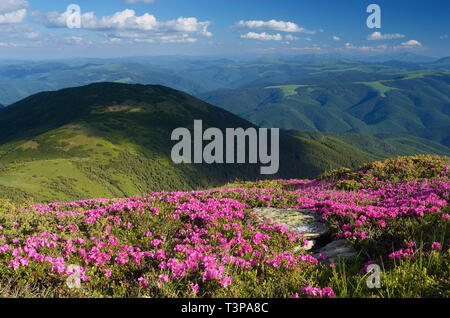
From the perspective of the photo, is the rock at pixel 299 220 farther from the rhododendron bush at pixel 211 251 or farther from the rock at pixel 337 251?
the rock at pixel 337 251

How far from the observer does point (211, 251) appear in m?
7.28

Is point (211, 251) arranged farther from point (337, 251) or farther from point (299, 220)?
point (299, 220)

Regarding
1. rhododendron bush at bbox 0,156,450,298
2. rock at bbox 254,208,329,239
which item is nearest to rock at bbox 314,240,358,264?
rhododendron bush at bbox 0,156,450,298

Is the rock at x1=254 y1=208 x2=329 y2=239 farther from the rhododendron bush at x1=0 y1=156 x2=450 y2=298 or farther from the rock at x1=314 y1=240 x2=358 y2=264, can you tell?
the rock at x1=314 y1=240 x2=358 y2=264

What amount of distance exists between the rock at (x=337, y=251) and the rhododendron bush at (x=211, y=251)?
0.63 ft

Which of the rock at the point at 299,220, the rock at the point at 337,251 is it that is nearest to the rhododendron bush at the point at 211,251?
the rock at the point at 337,251

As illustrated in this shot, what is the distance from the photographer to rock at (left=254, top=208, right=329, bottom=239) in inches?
360

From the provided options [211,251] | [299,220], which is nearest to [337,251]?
[299,220]
